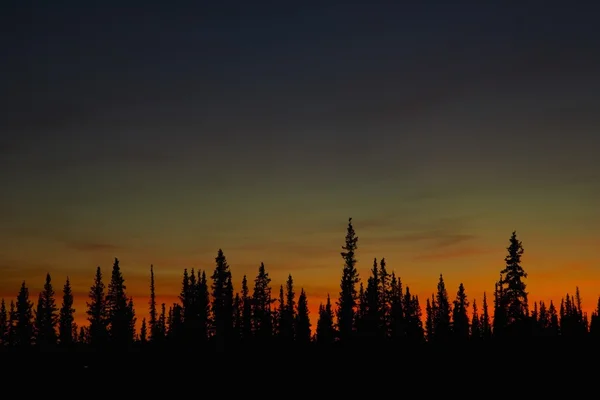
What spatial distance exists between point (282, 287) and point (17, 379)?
322ft

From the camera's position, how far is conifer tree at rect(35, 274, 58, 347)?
418 ft

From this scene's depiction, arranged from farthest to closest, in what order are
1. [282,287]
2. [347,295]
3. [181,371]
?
[282,287]
[347,295]
[181,371]

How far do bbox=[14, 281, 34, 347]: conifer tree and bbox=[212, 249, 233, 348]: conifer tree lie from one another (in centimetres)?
4413

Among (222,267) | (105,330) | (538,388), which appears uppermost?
(222,267)

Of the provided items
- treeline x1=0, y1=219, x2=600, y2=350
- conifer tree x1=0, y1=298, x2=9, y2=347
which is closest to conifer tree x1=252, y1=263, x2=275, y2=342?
treeline x1=0, y1=219, x2=600, y2=350

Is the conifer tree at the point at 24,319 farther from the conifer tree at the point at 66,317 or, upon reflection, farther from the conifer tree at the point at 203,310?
the conifer tree at the point at 203,310

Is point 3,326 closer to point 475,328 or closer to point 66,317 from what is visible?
point 66,317

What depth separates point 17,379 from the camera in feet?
169

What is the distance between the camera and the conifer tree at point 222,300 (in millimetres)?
99938

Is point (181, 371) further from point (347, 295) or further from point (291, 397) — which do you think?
point (347, 295)

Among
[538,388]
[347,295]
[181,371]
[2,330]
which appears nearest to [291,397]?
[181,371]

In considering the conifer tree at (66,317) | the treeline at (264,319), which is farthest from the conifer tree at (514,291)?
the conifer tree at (66,317)

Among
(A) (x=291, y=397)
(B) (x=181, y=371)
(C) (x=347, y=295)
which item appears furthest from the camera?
(C) (x=347, y=295)

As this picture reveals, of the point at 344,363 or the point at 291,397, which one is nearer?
the point at 291,397
